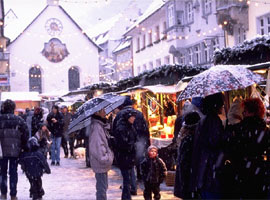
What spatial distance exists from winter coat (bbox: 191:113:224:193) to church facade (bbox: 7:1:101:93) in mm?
44782

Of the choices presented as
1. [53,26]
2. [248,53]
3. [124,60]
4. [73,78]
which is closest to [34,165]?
[248,53]

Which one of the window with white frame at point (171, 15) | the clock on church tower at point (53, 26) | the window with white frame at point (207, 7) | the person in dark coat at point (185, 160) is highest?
the clock on church tower at point (53, 26)

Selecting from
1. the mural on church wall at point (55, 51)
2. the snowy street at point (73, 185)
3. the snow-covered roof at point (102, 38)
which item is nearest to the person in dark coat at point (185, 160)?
the snowy street at point (73, 185)

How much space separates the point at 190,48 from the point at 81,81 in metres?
22.6

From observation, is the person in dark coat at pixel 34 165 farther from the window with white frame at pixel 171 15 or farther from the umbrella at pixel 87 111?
the window with white frame at pixel 171 15

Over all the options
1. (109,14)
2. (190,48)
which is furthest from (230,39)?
(109,14)

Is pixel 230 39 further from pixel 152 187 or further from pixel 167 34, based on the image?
pixel 152 187

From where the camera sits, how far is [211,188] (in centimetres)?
562

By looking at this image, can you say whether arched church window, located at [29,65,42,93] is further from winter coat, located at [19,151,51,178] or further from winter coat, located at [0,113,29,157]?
winter coat, located at [19,151,51,178]

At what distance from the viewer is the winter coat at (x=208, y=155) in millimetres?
5602

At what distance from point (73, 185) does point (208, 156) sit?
6.64 meters

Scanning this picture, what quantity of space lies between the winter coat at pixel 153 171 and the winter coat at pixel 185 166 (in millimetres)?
2589

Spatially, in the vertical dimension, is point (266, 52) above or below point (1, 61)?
below

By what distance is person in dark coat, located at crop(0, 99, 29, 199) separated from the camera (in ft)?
31.9
